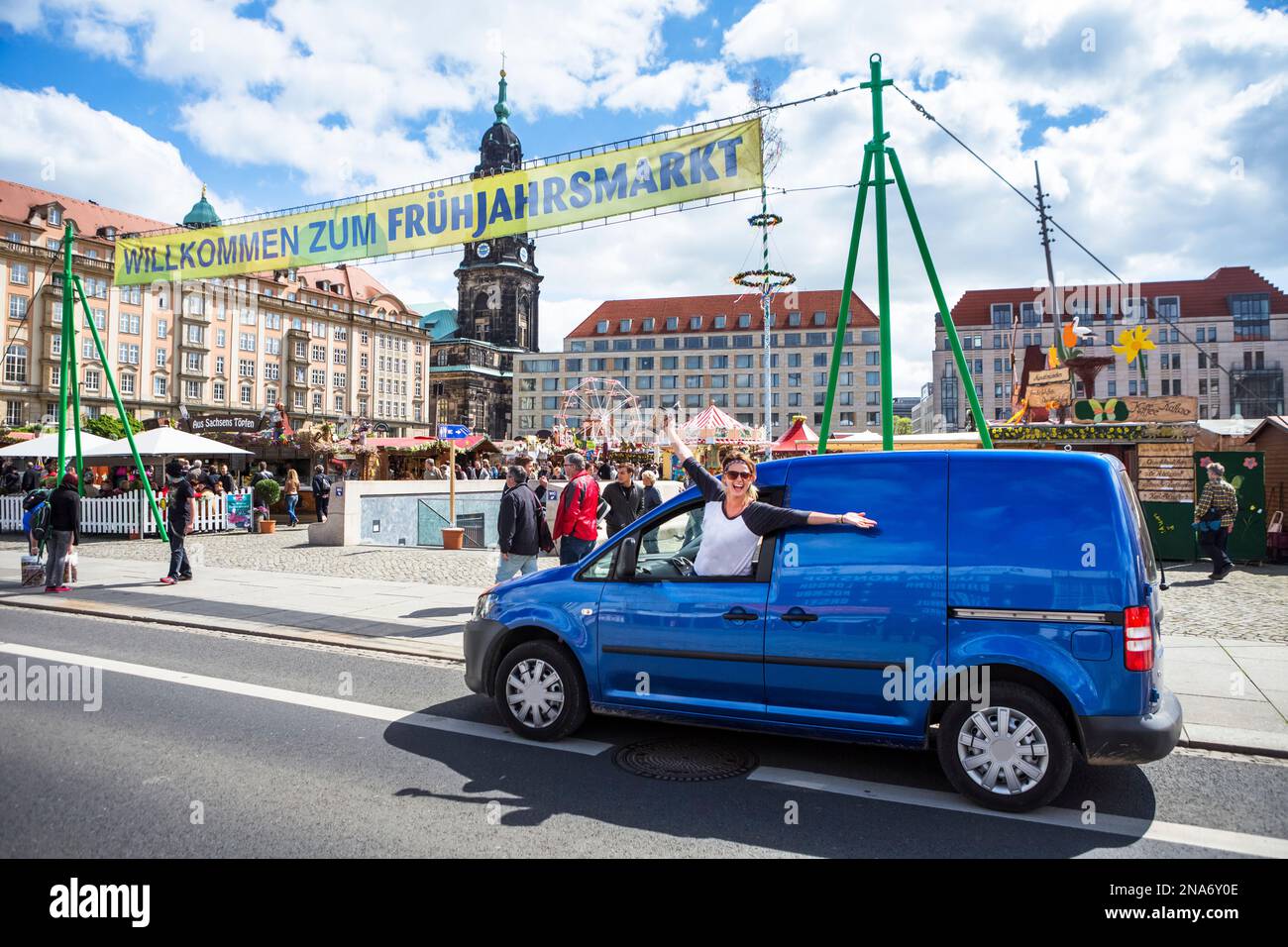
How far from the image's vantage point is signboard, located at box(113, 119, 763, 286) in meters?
9.55

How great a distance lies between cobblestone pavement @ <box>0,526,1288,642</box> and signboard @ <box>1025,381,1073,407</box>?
5.82m

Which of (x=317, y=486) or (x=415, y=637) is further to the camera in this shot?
(x=317, y=486)

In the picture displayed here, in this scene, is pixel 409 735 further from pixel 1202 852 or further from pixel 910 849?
pixel 1202 852

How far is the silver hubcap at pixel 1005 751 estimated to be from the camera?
4277mm

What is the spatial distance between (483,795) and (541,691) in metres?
1.08

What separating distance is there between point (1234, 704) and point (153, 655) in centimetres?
946

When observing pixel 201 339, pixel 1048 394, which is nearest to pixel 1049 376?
pixel 1048 394

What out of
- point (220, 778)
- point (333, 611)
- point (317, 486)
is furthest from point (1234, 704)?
point (317, 486)

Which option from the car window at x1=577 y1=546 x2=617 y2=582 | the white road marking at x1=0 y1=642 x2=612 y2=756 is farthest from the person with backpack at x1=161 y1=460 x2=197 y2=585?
the car window at x1=577 y1=546 x2=617 y2=582

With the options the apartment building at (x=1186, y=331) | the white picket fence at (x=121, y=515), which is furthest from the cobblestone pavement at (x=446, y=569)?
the apartment building at (x=1186, y=331)

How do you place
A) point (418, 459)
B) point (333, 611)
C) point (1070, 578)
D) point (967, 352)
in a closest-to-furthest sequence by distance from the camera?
point (1070, 578) → point (333, 611) → point (418, 459) → point (967, 352)

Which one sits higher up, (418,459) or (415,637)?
(418,459)

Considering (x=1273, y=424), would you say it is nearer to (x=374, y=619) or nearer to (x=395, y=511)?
(x=374, y=619)
